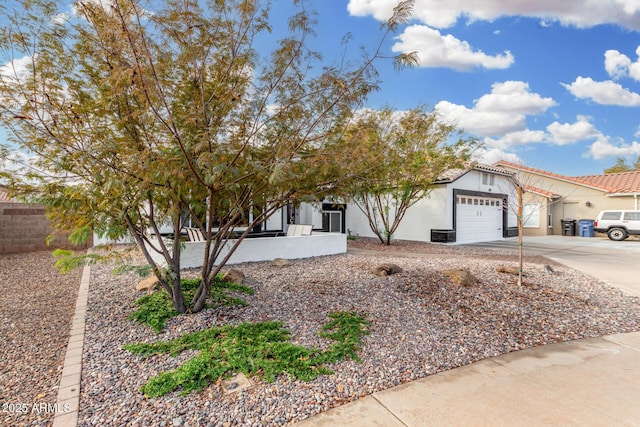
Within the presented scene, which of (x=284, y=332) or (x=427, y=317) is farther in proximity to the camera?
(x=427, y=317)

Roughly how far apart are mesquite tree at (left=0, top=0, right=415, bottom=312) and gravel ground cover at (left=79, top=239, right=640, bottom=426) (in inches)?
58.6

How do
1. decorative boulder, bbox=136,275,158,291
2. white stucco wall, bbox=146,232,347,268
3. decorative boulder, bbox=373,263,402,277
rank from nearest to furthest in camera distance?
decorative boulder, bbox=136,275,158,291 < decorative boulder, bbox=373,263,402,277 < white stucco wall, bbox=146,232,347,268

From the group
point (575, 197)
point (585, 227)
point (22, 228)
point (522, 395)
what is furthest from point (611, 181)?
point (22, 228)

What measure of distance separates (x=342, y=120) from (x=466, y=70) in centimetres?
914

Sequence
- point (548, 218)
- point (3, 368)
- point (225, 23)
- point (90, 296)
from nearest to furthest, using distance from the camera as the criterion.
A: point (3, 368)
point (225, 23)
point (90, 296)
point (548, 218)

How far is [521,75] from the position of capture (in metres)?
12.6

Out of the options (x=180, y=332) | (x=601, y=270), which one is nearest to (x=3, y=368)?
(x=180, y=332)

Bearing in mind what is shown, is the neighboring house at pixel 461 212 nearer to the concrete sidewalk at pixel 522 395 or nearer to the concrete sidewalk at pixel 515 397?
the concrete sidewalk at pixel 522 395

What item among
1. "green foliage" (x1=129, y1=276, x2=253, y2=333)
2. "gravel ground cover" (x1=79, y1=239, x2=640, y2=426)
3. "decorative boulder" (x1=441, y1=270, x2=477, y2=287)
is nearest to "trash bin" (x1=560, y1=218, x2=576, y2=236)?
"gravel ground cover" (x1=79, y1=239, x2=640, y2=426)

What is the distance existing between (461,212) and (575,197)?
1235 centimetres

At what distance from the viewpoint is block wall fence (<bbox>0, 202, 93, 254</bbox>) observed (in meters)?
11.2

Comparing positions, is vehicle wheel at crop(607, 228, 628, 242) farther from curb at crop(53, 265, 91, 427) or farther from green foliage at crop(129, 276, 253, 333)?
curb at crop(53, 265, 91, 427)

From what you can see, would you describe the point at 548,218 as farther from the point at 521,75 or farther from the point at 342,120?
the point at 342,120

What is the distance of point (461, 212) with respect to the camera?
16.1m
